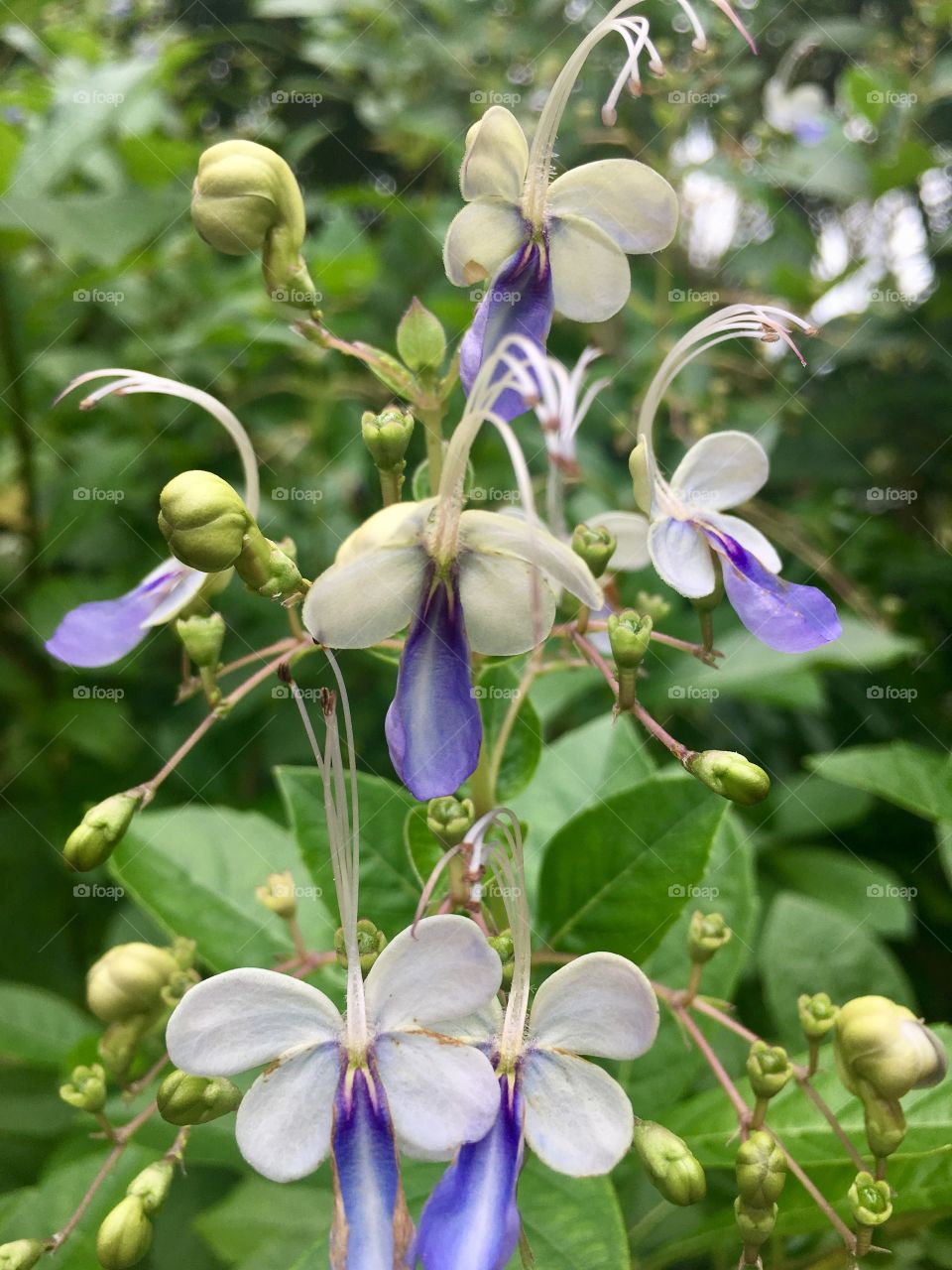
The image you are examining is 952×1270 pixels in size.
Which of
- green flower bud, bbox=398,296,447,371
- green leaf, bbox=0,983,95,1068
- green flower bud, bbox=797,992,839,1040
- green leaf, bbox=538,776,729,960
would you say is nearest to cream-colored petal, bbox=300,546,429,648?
green flower bud, bbox=398,296,447,371

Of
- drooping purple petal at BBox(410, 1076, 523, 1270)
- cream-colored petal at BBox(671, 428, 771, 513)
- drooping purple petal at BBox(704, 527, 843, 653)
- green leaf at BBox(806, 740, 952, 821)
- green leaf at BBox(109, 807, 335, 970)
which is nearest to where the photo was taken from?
drooping purple petal at BBox(410, 1076, 523, 1270)

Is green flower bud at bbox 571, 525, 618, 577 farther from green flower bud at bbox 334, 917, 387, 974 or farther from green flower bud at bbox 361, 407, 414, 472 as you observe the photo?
green flower bud at bbox 334, 917, 387, 974

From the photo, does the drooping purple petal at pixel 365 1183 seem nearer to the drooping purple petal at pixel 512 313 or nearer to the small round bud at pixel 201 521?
the small round bud at pixel 201 521

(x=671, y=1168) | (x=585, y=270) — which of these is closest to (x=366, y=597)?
(x=585, y=270)


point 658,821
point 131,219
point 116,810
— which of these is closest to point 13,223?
point 131,219

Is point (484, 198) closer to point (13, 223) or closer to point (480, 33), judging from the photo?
point (13, 223)

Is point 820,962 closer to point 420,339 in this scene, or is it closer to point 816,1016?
point 816,1016

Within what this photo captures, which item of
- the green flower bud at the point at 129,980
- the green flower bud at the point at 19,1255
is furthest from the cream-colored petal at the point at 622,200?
the green flower bud at the point at 19,1255
